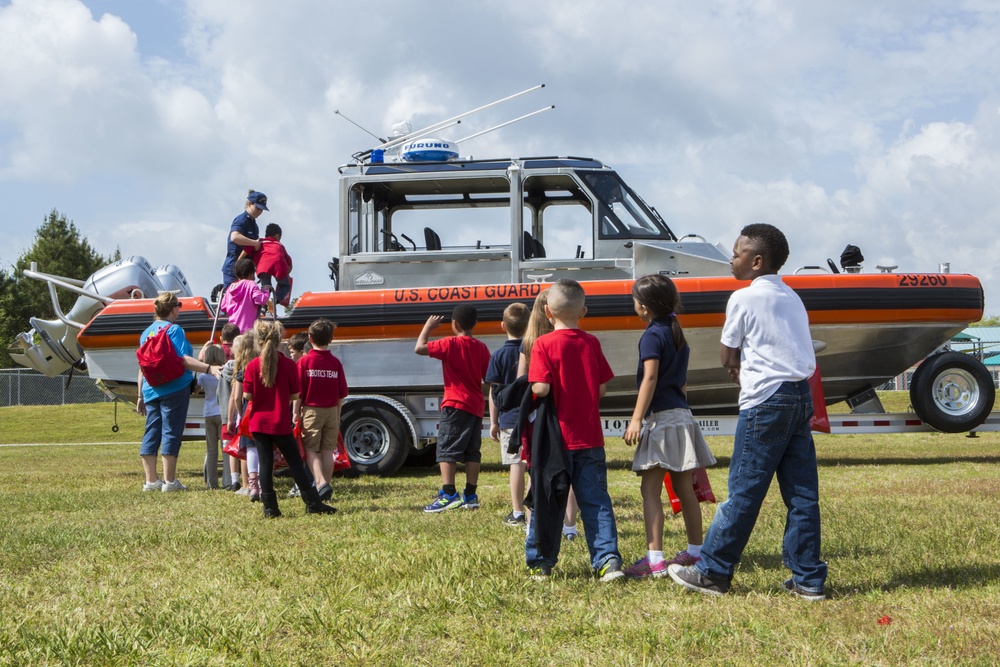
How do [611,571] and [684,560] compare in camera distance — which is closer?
[611,571]

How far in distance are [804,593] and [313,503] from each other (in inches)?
155

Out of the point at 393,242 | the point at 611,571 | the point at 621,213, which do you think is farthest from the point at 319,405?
the point at 611,571

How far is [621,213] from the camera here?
10.5 metres

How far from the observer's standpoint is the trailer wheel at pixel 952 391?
414 inches

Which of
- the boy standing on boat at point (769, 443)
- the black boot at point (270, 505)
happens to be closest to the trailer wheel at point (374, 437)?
the black boot at point (270, 505)

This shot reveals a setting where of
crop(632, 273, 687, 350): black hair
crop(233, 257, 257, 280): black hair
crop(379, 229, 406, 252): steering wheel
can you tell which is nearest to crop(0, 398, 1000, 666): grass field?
crop(632, 273, 687, 350): black hair

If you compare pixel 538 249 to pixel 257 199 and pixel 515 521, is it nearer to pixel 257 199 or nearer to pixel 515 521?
pixel 257 199

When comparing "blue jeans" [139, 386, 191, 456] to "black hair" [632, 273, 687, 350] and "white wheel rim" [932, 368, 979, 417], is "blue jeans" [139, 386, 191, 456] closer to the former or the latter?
"black hair" [632, 273, 687, 350]

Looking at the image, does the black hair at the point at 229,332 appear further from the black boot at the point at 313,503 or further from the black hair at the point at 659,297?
the black hair at the point at 659,297

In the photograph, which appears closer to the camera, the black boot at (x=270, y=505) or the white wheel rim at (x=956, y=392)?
the black boot at (x=270, y=505)

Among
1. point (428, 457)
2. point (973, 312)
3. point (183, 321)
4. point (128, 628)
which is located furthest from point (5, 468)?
point (973, 312)

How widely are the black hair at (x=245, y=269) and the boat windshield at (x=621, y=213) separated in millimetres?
3391

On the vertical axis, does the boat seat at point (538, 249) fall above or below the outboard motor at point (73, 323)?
above

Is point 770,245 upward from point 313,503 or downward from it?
upward
